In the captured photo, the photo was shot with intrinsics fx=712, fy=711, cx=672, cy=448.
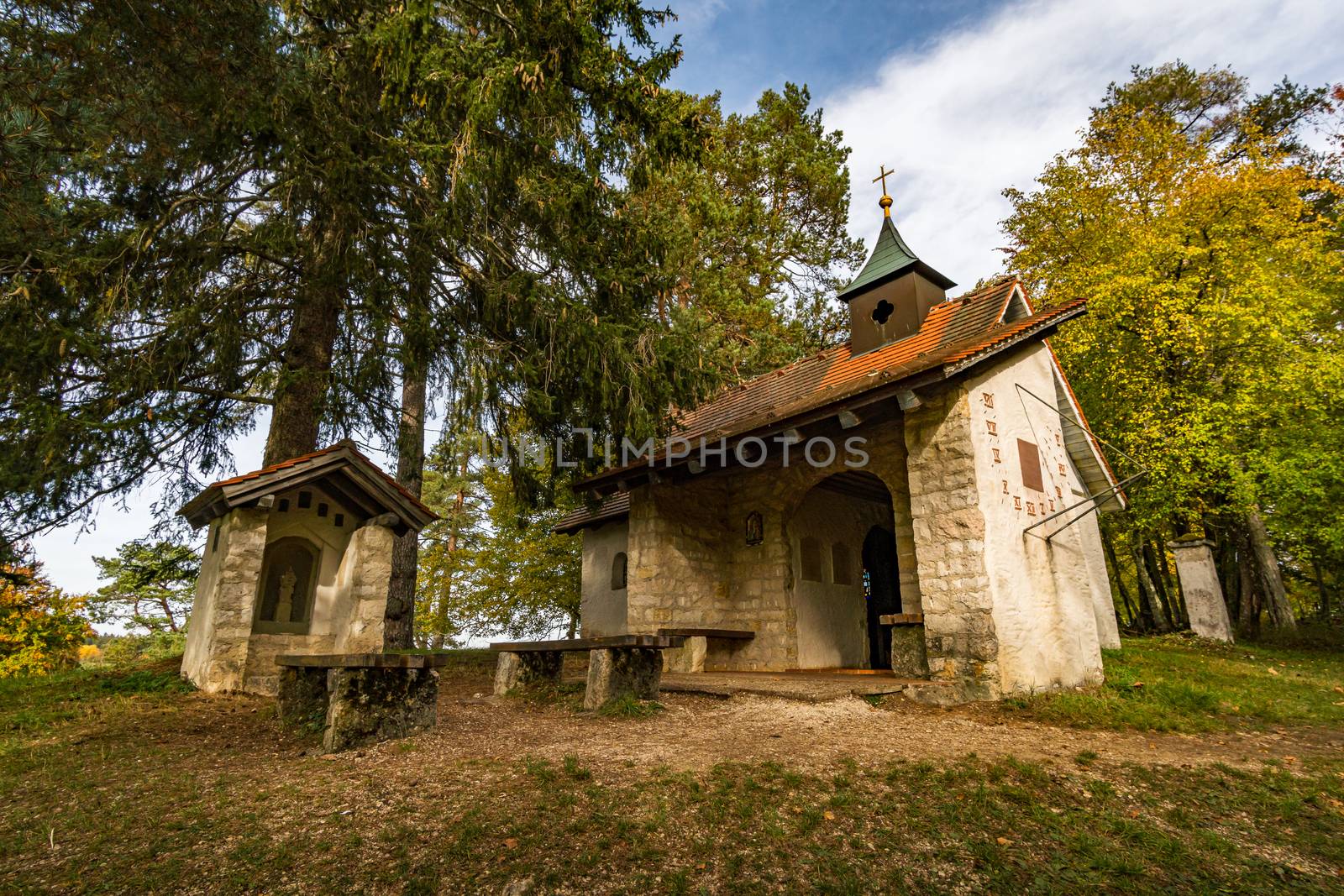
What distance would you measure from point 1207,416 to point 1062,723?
1060cm

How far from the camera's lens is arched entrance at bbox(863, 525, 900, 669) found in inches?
462

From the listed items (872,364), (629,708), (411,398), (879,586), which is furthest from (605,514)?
(629,708)

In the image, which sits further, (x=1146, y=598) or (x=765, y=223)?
(x=1146, y=598)

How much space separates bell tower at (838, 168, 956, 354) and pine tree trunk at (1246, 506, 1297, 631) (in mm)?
9820

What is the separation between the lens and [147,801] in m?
3.77

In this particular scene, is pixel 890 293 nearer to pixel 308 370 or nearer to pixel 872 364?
pixel 872 364

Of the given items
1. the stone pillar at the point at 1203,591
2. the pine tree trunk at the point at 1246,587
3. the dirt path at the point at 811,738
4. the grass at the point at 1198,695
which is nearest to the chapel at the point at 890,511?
the grass at the point at 1198,695

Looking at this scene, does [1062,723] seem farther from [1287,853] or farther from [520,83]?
[520,83]

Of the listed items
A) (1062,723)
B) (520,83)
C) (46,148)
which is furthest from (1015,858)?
(46,148)

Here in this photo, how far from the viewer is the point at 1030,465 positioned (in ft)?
27.5

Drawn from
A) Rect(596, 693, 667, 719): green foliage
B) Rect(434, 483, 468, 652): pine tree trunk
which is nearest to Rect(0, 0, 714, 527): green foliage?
Rect(596, 693, 667, 719): green foliage

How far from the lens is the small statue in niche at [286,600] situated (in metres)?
8.31

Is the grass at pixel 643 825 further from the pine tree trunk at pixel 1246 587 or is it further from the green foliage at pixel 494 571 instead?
the pine tree trunk at pixel 1246 587

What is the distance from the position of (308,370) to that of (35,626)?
6.46 m
